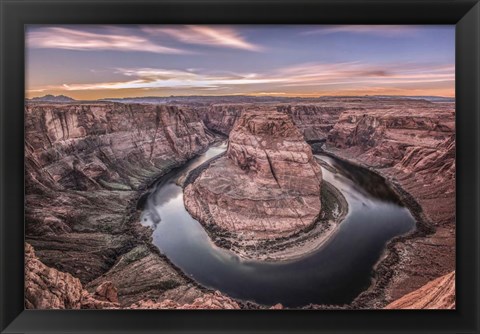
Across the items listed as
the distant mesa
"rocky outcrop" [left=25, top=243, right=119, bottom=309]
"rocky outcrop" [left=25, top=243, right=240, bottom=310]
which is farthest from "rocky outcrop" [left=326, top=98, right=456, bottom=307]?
the distant mesa

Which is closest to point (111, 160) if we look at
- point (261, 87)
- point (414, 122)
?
point (261, 87)

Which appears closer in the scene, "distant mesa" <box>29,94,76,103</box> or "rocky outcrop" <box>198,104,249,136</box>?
"distant mesa" <box>29,94,76,103</box>

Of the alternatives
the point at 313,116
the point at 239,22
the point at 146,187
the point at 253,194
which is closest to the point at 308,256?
the point at 253,194

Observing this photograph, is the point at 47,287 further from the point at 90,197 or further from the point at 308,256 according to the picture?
the point at 308,256

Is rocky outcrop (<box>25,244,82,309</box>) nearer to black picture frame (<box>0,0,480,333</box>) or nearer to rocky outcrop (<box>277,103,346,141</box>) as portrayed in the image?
black picture frame (<box>0,0,480,333</box>)

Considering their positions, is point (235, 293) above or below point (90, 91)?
below

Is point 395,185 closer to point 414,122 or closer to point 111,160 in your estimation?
point 414,122
